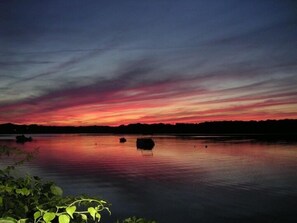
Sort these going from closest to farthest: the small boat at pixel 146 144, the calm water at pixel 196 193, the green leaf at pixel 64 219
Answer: the green leaf at pixel 64 219 < the calm water at pixel 196 193 < the small boat at pixel 146 144

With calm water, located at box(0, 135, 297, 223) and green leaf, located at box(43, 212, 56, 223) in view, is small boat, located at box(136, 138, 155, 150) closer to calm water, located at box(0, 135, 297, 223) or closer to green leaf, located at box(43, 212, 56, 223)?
calm water, located at box(0, 135, 297, 223)

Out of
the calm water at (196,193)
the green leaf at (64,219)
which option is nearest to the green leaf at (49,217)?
the green leaf at (64,219)

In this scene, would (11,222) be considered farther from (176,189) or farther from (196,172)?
(196,172)

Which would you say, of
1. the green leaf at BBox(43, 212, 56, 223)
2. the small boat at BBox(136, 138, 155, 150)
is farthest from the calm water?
the small boat at BBox(136, 138, 155, 150)

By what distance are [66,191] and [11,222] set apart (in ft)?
109

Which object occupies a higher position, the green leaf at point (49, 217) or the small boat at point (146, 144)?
the green leaf at point (49, 217)

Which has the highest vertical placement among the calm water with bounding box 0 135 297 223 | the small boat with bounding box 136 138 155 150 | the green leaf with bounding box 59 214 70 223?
the green leaf with bounding box 59 214 70 223

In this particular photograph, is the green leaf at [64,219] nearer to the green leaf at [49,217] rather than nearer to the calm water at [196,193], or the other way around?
the green leaf at [49,217]

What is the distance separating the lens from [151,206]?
87.6 ft

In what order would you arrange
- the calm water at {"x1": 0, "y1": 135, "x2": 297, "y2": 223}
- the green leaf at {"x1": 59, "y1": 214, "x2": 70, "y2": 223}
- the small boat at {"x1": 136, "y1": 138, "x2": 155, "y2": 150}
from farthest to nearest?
the small boat at {"x1": 136, "y1": 138, "x2": 155, "y2": 150} → the calm water at {"x1": 0, "y1": 135, "x2": 297, "y2": 223} → the green leaf at {"x1": 59, "y1": 214, "x2": 70, "y2": 223}

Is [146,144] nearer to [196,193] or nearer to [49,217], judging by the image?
[196,193]

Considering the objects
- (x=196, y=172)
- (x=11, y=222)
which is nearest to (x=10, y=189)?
(x=11, y=222)

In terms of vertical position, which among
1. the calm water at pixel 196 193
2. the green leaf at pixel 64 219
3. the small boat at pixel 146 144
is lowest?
the calm water at pixel 196 193

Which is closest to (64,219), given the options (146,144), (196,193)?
(196,193)
